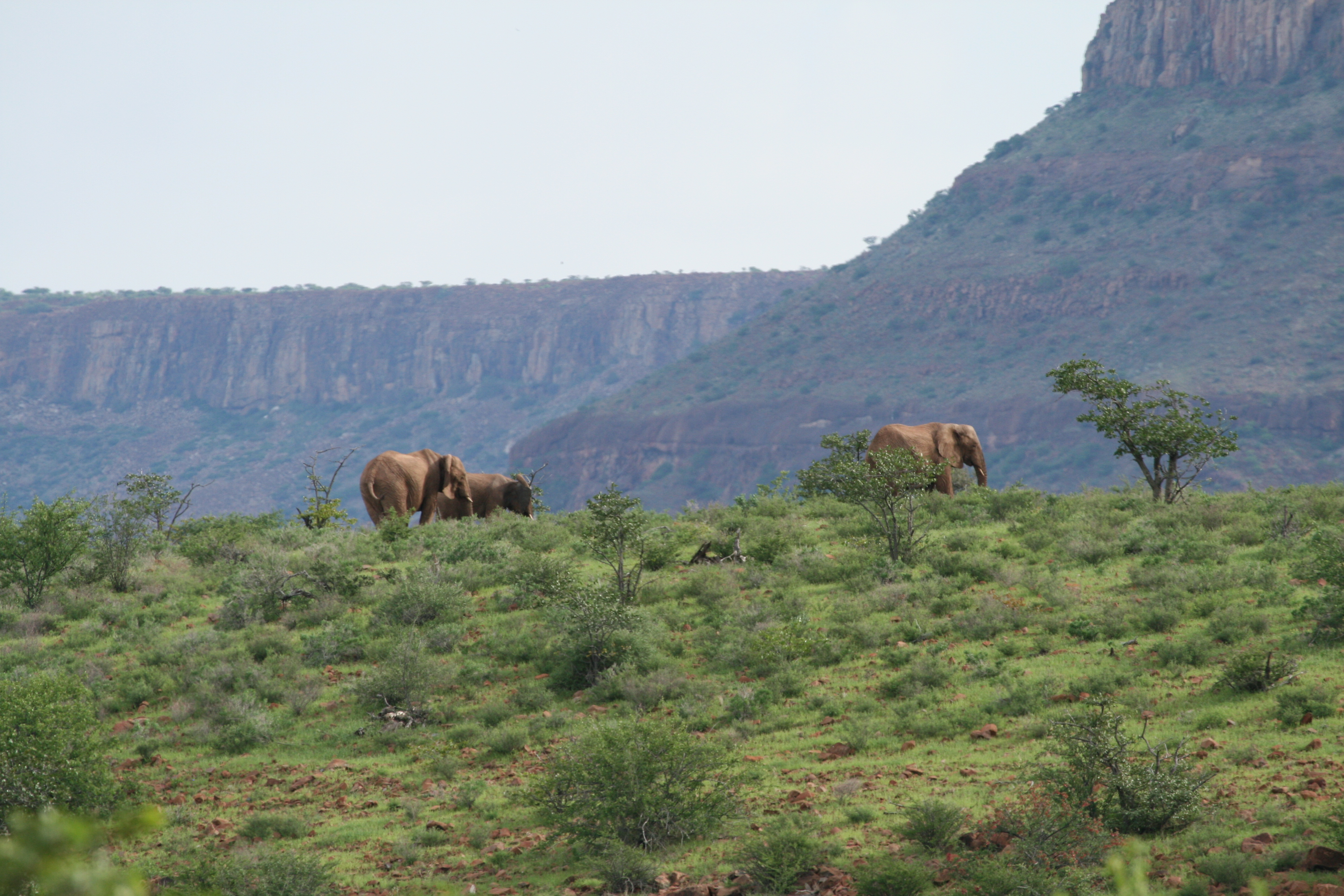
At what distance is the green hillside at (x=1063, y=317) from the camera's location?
89375 mm

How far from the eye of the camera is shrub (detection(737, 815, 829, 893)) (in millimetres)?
7590

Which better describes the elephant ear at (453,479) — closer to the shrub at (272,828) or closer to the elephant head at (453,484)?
the elephant head at (453,484)

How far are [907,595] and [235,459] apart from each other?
153438 mm

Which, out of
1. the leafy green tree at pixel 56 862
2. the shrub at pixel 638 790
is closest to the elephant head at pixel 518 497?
the shrub at pixel 638 790

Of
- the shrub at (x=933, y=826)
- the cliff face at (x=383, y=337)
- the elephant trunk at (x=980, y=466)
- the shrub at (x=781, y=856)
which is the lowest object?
the shrub at (x=781, y=856)

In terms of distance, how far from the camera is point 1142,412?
2095 centimetres

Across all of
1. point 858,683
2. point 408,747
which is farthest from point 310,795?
point 858,683

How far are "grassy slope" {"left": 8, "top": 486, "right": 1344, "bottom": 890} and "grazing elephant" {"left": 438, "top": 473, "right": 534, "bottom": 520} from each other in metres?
7.77

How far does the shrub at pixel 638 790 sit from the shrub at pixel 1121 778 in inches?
108

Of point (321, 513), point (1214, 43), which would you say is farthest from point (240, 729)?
point (1214, 43)

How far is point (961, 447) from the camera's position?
2392 centimetres

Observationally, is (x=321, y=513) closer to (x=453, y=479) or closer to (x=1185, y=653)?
(x=453, y=479)

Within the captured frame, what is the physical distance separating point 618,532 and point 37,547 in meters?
9.74

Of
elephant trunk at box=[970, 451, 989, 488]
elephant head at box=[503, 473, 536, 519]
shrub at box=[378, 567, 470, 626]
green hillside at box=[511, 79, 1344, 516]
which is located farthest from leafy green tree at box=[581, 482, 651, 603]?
green hillside at box=[511, 79, 1344, 516]
